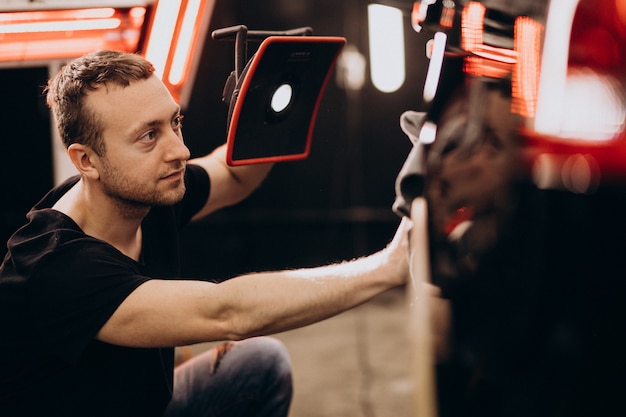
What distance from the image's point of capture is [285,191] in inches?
195

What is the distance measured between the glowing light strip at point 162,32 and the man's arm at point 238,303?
69cm

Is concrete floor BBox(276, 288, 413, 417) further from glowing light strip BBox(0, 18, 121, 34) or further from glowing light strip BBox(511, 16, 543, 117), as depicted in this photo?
glowing light strip BBox(511, 16, 543, 117)

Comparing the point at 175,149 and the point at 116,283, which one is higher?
the point at 175,149

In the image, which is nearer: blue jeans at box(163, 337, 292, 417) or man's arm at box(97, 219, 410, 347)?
man's arm at box(97, 219, 410, 347)

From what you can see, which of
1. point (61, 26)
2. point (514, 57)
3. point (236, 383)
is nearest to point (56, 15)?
point (61, 26)

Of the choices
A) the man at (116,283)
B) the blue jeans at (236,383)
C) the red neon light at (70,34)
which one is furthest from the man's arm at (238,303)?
the red neon light at (70,34)

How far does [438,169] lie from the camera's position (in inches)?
59.8

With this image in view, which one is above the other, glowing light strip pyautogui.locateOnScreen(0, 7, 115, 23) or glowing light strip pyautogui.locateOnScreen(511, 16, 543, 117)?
glowing light strip pyautogui.locateOnScreen(0, 7, 115, 23)

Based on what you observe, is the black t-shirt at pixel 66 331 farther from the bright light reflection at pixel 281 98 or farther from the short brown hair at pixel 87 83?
the bright light reflection at pixel 281 98

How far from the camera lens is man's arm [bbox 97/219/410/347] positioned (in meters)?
1.50

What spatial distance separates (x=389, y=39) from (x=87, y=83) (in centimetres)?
60

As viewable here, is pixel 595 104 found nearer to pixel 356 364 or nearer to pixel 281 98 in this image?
pixel 281 98

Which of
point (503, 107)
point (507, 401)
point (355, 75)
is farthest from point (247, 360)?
point (355, 75)

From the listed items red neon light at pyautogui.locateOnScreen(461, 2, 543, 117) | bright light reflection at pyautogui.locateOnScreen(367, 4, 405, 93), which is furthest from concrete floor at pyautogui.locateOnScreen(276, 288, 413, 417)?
red neon light at pyautogui.locateOnScreen(461, 2, 543, 117)
